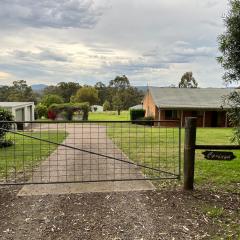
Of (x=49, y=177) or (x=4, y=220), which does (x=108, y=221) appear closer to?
(x=4, y=220)

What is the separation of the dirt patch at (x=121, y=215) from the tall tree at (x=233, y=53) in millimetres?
2820

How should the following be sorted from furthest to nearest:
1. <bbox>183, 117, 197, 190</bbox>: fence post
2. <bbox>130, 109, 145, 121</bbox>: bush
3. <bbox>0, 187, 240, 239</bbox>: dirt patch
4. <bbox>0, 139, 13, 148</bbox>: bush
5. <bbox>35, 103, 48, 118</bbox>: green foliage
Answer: <bbox>35, 103, 48, 118</bbox>: green foliage → <bbox>130, 109, 145, 121</bbox>: bush → <bbox>0, 139, 13, 148</bbox>: bush → <bbox>183, 117, 197, 190</bbox>: fence post → <bbox>0, 187, 240, 239</bbox>: dirt patch

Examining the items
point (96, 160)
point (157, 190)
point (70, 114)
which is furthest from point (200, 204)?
point (70, 114)

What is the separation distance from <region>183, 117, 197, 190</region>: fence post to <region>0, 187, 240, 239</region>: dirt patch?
0.83 ft

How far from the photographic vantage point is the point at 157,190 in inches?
258

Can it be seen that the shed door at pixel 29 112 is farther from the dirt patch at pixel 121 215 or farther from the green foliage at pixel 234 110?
the dirt patch at pixel 121 215

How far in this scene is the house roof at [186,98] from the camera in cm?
3506

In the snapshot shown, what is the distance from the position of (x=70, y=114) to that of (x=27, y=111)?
720 centimetres

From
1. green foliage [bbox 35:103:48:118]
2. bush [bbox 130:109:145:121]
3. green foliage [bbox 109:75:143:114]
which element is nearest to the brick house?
bush [bbox 130:109:145:121]

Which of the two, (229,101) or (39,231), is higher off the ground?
(229,101)

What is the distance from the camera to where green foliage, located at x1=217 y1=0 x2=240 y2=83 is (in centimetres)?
804

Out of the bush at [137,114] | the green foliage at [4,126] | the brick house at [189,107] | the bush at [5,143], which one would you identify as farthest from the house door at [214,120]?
the bush at [5,143]

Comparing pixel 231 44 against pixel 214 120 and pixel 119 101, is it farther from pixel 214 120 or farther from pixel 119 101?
pixel 119 101

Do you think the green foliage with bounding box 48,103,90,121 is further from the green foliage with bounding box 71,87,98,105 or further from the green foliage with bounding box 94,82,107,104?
the green foliage with bounding box 94,82,107,104
